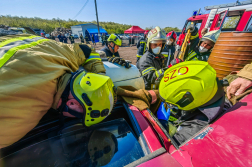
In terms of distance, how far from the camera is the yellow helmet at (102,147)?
84 centimetres

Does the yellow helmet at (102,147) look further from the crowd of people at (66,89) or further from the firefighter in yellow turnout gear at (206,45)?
the firefighter in yellow turnout gear at (206,45)

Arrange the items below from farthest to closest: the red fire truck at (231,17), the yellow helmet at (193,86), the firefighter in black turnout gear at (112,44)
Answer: the red fire truck at (231,17) < the firefighter in black turnout gear at (112,44) < the yellow helmet at (193,86)

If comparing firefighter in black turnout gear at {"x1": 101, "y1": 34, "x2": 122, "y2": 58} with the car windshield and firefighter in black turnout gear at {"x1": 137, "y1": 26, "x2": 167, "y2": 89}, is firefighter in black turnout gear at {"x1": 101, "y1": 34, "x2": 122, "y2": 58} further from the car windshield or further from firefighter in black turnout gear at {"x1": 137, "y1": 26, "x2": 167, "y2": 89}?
the car windshield

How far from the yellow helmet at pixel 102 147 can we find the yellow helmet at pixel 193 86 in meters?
0.79

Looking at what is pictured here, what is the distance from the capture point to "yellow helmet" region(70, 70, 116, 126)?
0.92 metres

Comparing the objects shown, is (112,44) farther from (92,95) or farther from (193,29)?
(92,95)

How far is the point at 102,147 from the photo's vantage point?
932 mm

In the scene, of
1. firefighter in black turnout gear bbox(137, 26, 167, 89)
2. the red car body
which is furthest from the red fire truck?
the red car body

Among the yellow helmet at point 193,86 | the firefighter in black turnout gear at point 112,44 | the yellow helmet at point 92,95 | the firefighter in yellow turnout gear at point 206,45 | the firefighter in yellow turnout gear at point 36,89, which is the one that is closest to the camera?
the firefighter in yellow turnout gear at point 36,89

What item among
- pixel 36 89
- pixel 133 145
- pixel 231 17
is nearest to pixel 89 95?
pixel 36 89

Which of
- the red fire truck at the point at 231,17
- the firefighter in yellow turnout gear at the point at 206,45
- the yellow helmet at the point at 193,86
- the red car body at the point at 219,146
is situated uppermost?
the red fire truck at the point at 231,17

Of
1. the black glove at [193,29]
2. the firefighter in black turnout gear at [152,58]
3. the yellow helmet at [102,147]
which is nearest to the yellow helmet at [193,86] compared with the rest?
the yellow helmet at [102,147]

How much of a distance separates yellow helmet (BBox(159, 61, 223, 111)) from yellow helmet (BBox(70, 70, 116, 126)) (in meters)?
0.72

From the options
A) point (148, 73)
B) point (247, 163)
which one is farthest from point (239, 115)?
point (148, 73)
